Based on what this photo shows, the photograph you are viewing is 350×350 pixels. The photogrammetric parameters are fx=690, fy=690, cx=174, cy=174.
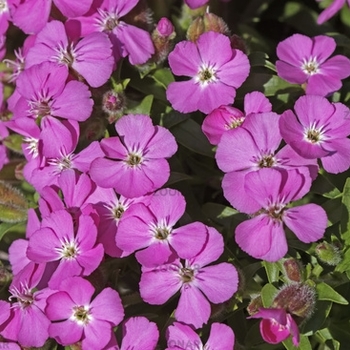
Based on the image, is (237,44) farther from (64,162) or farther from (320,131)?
(64,162)

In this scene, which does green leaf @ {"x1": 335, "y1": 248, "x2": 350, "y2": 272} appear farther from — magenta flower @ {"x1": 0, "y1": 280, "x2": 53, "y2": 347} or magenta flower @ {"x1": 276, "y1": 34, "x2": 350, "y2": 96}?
magenta flower @ {"x1": 0, "y1": 280, "x2": 53, "y2": 347}

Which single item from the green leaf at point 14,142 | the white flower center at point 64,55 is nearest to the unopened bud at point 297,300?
the white flower center at point 64,55

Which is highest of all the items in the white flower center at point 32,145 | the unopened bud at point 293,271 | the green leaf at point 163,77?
the green leaf at point 163,77

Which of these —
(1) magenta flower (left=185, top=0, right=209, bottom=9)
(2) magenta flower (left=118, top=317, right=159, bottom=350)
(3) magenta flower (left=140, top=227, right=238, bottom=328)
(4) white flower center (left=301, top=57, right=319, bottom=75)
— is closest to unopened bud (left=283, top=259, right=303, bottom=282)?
(3) magenta flower (left=140, top=227, right=238, bottom=328)

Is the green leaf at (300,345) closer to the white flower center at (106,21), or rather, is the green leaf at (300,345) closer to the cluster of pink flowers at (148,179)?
the cluster of pink flowers at (148,179)

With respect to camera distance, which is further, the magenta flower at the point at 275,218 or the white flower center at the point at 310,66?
the white flower center at the point at 310,66
